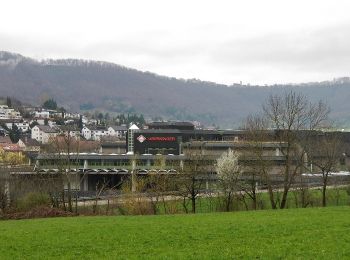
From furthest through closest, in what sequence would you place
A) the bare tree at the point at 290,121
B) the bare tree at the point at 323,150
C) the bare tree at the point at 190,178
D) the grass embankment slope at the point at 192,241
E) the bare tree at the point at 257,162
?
the bare tree at the point at 323,150, the bare tree at the point at 190,178, the bare tree at the point at 257,162, the bare tree at the point at 290,121, the grass embankment slope at the point at 192,241

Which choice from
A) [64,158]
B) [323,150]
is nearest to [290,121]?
[323,150]

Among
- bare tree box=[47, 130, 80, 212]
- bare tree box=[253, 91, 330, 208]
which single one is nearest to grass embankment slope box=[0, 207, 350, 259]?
bare tree box=[253, 91, 330, 208]

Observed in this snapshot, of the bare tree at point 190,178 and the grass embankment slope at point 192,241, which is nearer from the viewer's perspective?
the grass embankment slope at point 192,241

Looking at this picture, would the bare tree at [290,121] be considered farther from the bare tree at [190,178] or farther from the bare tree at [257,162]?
the bare tree at [190,178]

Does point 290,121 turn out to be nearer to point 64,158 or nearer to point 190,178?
point 190,178

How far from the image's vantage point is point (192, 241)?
20406mm

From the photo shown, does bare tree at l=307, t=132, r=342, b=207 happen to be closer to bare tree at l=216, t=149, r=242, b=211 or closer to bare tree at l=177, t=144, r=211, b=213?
bare tree at l=216, t=149, r=242, b=211

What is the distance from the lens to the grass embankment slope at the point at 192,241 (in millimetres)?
17094

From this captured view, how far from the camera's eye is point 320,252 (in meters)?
16.3

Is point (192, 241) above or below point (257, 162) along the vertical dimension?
below

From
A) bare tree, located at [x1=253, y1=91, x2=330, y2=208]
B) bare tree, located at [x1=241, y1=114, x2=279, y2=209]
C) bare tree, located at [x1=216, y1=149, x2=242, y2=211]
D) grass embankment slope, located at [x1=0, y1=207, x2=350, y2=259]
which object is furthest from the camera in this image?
bare tree, located at [x1=216, y1=149, x2=242, y2=211]

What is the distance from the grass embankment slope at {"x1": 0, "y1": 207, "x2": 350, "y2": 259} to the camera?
17.1 m

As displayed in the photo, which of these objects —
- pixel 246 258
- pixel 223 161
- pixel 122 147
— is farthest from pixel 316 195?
pixel 122 147

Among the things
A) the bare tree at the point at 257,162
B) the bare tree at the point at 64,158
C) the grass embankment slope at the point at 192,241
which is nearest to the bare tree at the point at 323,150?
the bare tree at the point at 257,162
